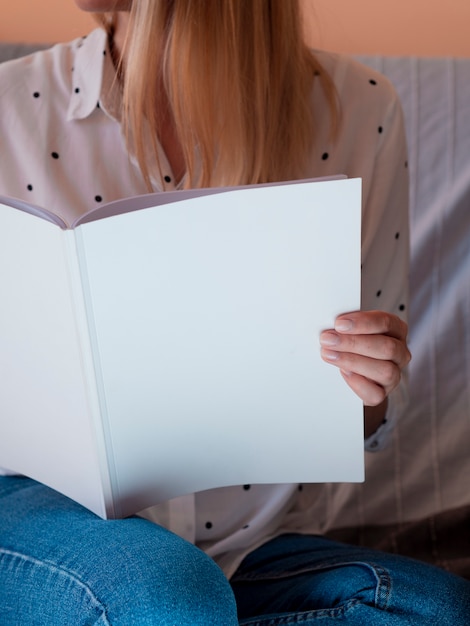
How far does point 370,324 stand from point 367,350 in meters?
0.02

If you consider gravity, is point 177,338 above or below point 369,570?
above

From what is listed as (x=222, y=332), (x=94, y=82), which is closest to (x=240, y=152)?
(x=94, y=82)

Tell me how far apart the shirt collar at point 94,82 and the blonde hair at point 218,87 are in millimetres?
23

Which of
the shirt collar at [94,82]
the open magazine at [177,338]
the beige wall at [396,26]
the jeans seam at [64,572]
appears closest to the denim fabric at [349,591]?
the open magazine at [177,338]

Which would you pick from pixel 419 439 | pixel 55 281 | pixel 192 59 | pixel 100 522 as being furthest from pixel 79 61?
pixel 419 439

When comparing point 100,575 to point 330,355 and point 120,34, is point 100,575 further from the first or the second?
point 120,34

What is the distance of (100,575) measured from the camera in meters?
0.61

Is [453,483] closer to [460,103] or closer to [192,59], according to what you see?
[460,103]

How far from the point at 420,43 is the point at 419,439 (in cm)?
74

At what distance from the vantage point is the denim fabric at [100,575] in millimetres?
579

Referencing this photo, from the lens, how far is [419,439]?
1.25 metres

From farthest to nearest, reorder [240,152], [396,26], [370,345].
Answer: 1. [396,26]
2. [240,152]
3. [370,345]

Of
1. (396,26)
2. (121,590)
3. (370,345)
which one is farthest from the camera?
(396,26)

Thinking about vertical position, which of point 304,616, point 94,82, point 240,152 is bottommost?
point 304,616
